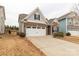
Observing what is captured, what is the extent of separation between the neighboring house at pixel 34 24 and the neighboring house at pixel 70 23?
2.46 meters

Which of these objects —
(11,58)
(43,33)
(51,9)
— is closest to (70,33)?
(43,33)

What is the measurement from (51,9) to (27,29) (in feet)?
23.1

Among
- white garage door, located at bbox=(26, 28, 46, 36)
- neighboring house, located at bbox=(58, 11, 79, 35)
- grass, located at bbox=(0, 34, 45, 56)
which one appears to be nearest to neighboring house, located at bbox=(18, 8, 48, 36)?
white garage door, located at bbox=(26, 28, 46, 36)

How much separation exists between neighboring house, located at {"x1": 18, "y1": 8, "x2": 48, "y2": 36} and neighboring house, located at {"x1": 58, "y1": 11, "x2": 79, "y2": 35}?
8.06 feet

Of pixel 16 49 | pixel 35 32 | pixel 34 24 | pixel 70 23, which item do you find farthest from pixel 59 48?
pixel 70 23

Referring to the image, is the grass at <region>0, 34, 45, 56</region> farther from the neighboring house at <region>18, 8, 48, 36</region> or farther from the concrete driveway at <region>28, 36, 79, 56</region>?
the neighboring house at <region>18, 8, 48, 36</region>

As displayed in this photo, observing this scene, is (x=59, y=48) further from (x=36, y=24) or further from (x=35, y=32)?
(x=36, y=24)

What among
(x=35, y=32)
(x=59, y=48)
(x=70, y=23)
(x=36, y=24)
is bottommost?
(x=59, y=48)

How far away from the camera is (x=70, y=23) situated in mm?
23234

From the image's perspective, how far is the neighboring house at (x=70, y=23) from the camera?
2053 centimetres

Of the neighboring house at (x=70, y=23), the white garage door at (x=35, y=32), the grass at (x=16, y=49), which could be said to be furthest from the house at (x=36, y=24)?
the grass at (x=16, y=49)

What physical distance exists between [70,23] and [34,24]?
5656 millimetres

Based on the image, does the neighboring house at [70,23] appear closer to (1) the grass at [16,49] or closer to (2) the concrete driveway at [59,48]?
(2) the concrete driveway at [59,48]

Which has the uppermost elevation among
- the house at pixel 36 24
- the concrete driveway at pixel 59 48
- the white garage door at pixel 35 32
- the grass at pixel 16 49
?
the house at pixel 36 24
